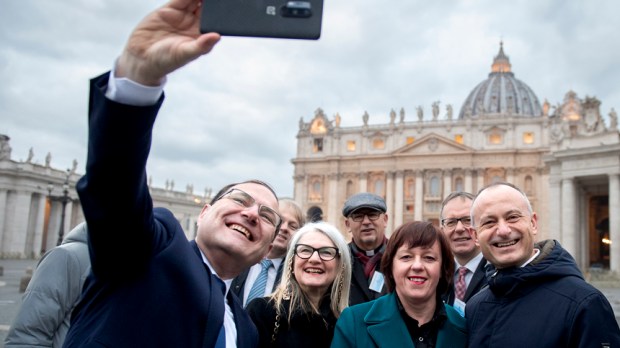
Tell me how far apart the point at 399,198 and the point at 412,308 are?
2172 inches

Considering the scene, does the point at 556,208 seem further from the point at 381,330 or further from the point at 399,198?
the point at 399,198

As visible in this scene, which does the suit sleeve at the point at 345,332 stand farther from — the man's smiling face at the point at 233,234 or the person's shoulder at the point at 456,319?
the man's smiling face at the point at 233,234

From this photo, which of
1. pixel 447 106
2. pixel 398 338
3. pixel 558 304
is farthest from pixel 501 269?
pixel 447 106

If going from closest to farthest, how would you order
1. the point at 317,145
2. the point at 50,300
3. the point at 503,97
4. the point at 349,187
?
the point at 50,300 → the point at 349,187 → the point at 317,145 → the point at 503,97

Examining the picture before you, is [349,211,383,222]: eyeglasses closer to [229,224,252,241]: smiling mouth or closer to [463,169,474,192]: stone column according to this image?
[229,224,252,241]: smiling mouth

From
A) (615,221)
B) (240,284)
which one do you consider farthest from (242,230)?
(615,221)

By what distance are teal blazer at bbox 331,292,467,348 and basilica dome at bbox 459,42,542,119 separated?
72.1 meters

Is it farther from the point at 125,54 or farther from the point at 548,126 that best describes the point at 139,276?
the point at 548,126

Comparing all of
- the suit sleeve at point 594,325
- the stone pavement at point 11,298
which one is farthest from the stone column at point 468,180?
the suit sleeve at point 594,325

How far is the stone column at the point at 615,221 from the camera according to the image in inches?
1019

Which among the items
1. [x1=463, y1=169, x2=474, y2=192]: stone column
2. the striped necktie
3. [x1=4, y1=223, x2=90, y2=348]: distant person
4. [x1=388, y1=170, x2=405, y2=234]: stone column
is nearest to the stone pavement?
the striped necktie

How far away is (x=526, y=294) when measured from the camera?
2.93 metres

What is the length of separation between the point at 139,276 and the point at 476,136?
58239 millimetres

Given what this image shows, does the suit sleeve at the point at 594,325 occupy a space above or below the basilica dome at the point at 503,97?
below
